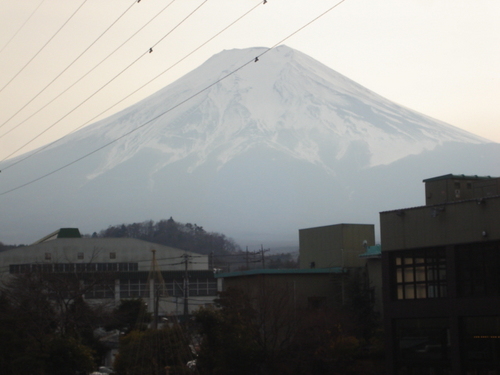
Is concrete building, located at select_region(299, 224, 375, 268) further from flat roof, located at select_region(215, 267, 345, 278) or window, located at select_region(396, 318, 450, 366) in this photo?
window, located at select_region(396, 318, 450, 366)

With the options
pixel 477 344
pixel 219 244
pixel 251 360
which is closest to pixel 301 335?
pixel 251 360

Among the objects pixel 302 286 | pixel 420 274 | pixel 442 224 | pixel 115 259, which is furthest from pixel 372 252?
pixel 115 259

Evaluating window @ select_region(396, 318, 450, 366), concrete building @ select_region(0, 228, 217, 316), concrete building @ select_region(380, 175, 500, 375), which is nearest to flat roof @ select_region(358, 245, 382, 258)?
concrete building @ select_region(380, 175, 500, 375)

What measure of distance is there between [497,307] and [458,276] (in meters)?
1.93

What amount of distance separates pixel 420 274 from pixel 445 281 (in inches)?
54.1

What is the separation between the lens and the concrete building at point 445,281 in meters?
25.5

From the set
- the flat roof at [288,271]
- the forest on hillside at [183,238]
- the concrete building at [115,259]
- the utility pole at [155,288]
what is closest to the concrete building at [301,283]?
the flat roof at [288,271]

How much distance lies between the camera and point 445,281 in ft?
88.3

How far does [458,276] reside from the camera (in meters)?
26.4

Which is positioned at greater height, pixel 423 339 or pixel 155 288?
pixel 155 288

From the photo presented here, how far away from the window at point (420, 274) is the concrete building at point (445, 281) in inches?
1.5

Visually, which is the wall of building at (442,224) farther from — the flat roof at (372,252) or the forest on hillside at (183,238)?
the forest on hillside at (183,238)

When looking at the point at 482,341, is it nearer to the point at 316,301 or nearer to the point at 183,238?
the point at 316,301

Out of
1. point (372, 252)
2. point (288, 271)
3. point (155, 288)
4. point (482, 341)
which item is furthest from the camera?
point (155, 288)
